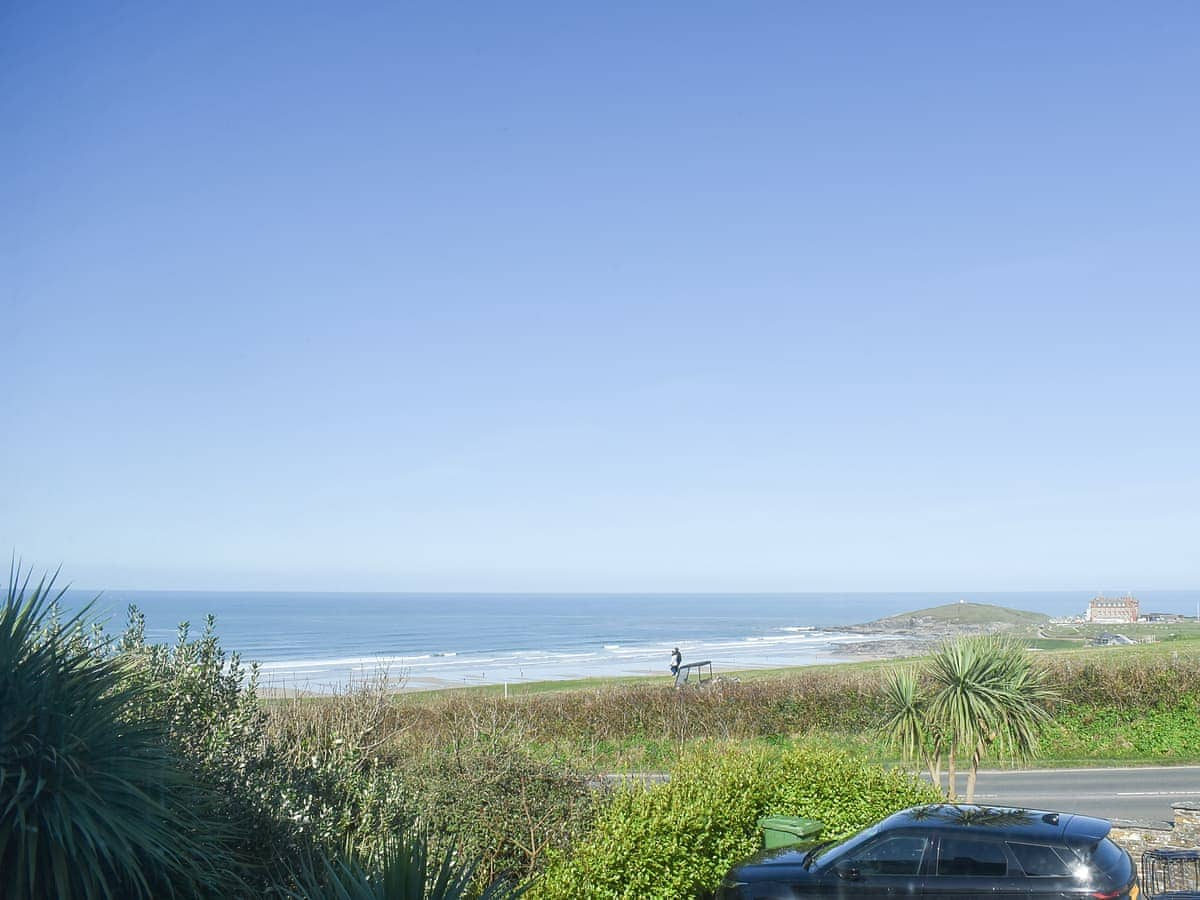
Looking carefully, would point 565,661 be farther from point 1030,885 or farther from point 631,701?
point 1030,885

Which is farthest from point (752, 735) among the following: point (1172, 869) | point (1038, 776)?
point (1172, 869)

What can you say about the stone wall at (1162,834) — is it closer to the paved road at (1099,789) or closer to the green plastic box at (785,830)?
the paved road at (1099,789)

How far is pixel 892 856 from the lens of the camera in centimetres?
927

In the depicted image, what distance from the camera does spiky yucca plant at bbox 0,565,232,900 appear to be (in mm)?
7461

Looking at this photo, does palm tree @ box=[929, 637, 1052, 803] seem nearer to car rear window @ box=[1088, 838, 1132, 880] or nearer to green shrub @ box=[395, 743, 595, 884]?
green shrub @ box=[395, 743, 595, 884]

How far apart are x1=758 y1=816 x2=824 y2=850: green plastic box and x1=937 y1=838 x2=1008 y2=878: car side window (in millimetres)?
1769

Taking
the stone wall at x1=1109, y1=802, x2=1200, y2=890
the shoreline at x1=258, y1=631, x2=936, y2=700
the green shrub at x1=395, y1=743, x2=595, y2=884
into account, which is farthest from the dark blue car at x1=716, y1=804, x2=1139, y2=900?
the shoreline at x1=258, y1=631, x2=936, y2=700

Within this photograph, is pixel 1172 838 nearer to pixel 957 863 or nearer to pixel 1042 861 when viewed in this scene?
pixel 1042 861

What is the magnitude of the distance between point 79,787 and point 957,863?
7633 millimetres

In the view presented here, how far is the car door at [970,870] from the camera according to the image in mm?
8789

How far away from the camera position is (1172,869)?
12.8 meters

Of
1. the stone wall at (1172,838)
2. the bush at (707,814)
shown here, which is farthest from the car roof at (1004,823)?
the stone wall at (1172,838)

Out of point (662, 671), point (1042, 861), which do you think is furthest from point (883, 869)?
point (662, 671)

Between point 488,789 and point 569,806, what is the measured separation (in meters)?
1.06
